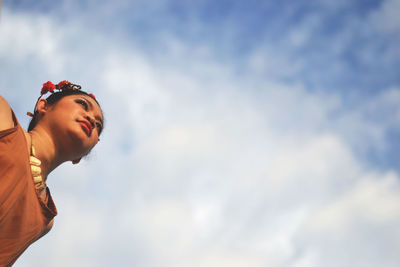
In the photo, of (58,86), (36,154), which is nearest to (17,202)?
(36,154)

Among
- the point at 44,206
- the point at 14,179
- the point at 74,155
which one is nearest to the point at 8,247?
the point at 44,206

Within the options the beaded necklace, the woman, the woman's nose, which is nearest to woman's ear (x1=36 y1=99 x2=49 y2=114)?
the woman

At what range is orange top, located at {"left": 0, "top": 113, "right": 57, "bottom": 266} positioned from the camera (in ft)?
9.34

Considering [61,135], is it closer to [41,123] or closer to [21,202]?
[41,123]

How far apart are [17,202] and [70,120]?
1.02 m

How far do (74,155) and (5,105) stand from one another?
0.96 meters

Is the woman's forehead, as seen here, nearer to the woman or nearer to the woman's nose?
the woman

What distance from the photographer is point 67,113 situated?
3684 millimetres

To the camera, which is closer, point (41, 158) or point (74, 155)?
point (41, 158)

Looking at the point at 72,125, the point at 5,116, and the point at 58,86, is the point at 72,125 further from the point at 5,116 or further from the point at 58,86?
the point at 58,86

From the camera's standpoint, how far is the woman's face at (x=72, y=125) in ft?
11.7

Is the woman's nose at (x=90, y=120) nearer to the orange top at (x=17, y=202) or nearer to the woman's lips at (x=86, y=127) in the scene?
the woman's lips at (x=86, y=127)

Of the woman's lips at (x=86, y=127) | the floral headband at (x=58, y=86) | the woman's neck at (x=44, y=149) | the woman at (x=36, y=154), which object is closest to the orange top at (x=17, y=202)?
the woman at (x=36, y=154)

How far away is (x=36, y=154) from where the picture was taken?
130 inches
